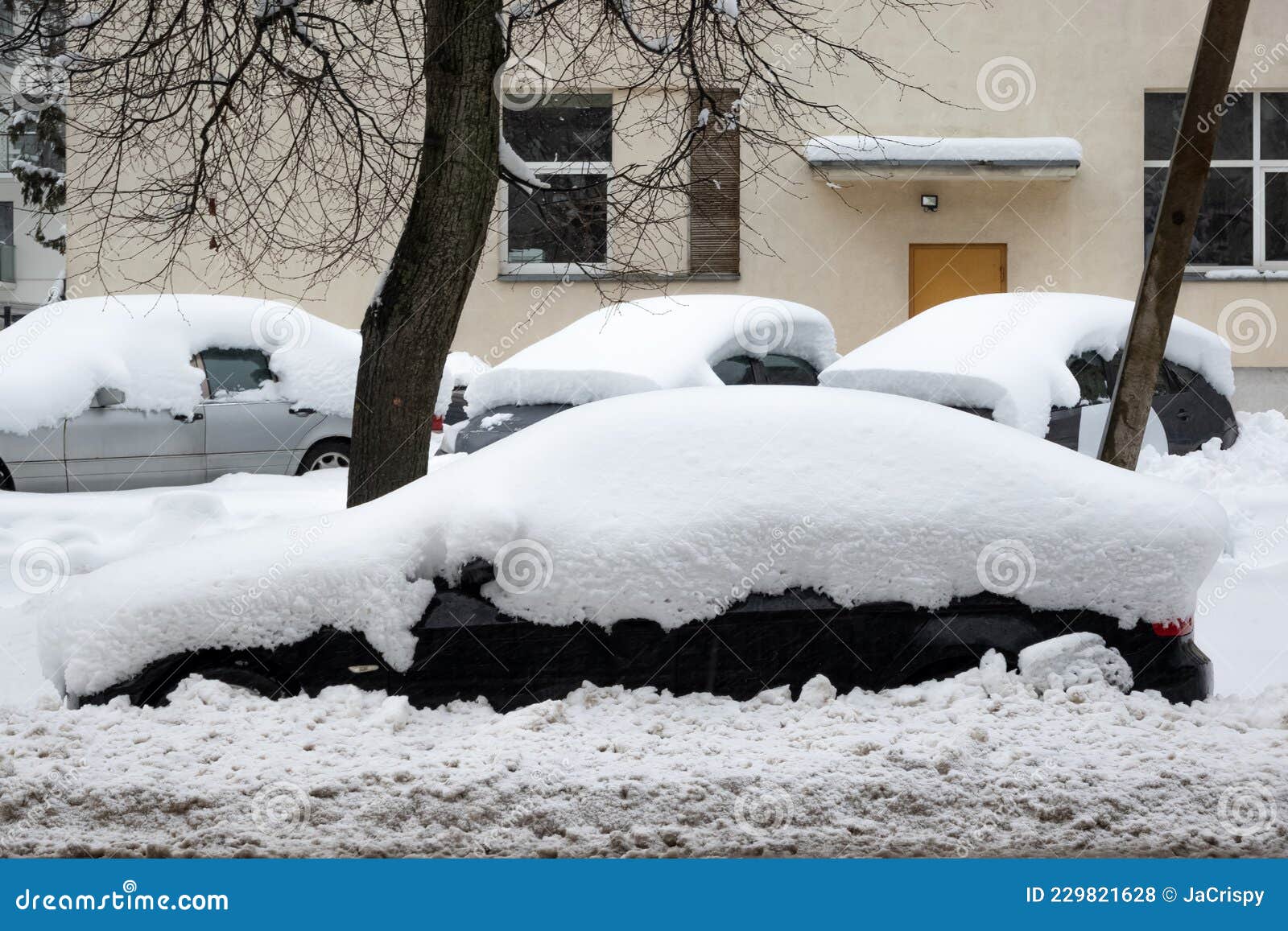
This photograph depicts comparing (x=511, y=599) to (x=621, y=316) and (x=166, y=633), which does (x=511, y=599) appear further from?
(x=621, y=316)

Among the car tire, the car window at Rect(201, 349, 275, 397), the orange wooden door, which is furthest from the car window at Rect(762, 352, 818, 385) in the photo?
the orange wooden door

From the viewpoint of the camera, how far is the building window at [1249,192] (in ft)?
55.2

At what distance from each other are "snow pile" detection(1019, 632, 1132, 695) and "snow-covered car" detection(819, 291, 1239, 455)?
164 inches

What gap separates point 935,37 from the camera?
52.2ft

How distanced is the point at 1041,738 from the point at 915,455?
1.01 metres

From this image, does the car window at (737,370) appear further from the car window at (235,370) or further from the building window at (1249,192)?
the building window at (1249,192)

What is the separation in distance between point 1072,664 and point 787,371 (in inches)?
220

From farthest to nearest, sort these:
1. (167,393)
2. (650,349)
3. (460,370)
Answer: (460,370)
(167,393)
(650,349)

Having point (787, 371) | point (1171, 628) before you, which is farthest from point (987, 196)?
point (1171, 628)

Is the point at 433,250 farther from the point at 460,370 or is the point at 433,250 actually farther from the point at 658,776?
the point at 460,370

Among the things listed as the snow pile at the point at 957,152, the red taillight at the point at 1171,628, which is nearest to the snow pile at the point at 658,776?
the red taillight at the point at 1171,628

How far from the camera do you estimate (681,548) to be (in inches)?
165

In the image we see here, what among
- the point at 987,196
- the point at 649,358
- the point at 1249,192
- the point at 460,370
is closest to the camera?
the point at 649,358

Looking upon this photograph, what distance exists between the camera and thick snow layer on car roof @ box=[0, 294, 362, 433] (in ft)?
31.7
